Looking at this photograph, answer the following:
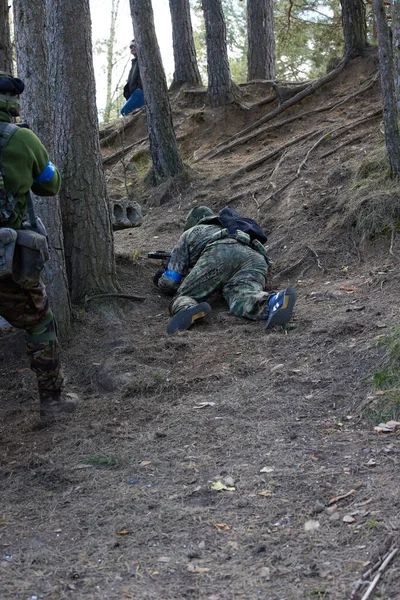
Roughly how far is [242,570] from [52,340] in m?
2.54

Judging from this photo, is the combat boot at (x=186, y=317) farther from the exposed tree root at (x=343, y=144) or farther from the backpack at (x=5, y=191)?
the exposed tree root at (x=343, y=144)

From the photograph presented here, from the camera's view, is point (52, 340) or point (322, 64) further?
point (322, 64)

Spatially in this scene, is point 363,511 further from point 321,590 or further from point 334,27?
point 334,27

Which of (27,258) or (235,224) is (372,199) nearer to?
(235,224)

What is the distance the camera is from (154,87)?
1149cm

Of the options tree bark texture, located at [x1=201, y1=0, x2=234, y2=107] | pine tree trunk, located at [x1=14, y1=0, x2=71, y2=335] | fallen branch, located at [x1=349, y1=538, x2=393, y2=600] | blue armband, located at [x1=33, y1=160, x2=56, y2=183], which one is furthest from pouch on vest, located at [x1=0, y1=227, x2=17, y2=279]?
tree bark texture, located at [x1=201, y1=0, x2=234, y2=107]

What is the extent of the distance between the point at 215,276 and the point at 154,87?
5.29 meters

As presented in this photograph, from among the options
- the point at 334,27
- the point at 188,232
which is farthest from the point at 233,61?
the point at 188,232

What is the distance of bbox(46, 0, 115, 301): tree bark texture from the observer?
7.09 m

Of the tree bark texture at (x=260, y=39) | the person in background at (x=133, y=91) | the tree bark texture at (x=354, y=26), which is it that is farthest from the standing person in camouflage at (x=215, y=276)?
the tree bark texture at (x=260, y=39)

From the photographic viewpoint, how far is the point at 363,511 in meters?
3.47

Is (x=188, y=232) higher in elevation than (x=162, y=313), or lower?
higher

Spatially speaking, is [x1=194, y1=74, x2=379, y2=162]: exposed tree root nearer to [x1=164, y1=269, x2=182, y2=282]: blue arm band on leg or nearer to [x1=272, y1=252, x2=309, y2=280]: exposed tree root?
[x1=272, y1=252, x2=309, y2=280]: exposed tree root

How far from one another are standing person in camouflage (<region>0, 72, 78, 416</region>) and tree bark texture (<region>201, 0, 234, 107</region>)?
9.78 m
